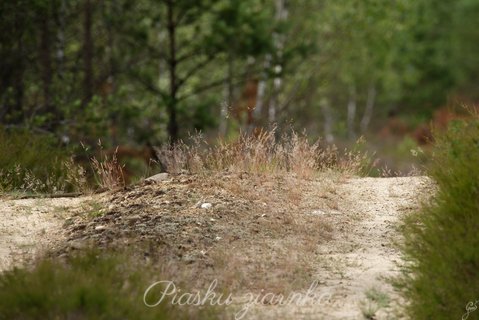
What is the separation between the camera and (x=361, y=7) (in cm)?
2516

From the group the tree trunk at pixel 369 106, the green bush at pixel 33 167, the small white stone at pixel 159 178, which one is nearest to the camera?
the small white stone at pixel 159 178

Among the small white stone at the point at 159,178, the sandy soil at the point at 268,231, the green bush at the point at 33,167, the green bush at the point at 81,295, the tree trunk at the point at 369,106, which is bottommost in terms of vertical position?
the tree trunk at the point at 369,106

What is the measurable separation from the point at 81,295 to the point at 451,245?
2916 mm

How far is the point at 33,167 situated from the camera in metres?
11.8

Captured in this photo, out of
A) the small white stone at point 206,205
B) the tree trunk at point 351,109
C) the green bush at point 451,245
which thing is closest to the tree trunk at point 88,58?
the small white stone at point 206,205

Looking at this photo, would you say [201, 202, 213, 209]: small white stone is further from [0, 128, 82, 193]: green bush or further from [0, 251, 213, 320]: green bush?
[0, 251, 213, 320]: green bush

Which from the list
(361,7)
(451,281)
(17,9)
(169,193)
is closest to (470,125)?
(451,281)

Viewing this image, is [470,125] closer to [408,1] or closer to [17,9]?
[17,9]

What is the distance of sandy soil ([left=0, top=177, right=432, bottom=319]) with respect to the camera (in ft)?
23.9

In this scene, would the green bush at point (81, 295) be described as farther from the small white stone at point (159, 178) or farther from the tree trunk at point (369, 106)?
the tree trunk at point (369, 106)

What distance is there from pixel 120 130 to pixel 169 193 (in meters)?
10.4

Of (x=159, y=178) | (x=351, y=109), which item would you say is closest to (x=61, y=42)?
(x=159, y=178)

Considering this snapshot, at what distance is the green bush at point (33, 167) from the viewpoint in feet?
36.8

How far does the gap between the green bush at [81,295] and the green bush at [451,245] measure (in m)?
1.73
